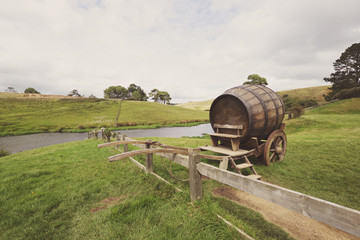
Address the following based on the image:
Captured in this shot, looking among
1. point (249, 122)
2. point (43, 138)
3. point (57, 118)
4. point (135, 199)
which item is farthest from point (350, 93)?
point (57, 118)

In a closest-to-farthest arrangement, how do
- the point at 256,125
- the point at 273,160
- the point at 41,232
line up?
the point at 41,232 < the point at 256,125 < the point at 273,160

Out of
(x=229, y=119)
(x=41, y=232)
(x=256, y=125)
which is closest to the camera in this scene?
(x=41, y=232)

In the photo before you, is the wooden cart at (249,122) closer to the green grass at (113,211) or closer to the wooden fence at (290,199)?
the green grass at (113,211)

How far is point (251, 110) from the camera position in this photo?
4969mm

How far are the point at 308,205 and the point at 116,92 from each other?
97.0 meters

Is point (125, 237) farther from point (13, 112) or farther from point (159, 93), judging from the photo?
point (159, 93)

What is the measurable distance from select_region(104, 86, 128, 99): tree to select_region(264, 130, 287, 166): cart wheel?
90.4 metres

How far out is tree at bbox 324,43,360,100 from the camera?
29.3 m

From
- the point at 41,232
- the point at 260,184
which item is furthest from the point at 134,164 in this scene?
the point at 260,184

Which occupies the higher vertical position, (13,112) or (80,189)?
(13,112)

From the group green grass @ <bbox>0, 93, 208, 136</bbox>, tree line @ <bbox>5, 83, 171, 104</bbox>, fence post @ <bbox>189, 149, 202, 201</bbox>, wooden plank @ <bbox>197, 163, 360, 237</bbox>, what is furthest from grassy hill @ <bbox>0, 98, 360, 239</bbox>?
tree line @ <bbox>5, 83, 171, 104</bbox>

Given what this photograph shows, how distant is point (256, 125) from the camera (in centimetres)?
509

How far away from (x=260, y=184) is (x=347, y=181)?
470 cm

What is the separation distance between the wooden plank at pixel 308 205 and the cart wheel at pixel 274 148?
3.82m
